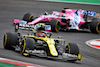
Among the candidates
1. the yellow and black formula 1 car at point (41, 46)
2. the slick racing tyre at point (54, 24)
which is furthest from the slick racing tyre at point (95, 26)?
the yellow and black formula 1 car at point (41, 46)

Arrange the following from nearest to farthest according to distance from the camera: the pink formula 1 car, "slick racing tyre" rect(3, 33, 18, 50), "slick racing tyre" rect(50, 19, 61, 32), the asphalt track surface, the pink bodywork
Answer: the asphalt track surface
"slick racing tyre" rect(3, 33, 18, 50)
"slick racing tyre" rect(50, 19, 61, 32)
the pink formula 1 car
the pink bodywork

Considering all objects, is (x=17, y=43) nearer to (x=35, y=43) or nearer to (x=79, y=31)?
(x=35, y=43)

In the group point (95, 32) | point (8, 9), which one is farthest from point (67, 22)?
point (8, 9)

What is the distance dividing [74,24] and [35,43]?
8384mm

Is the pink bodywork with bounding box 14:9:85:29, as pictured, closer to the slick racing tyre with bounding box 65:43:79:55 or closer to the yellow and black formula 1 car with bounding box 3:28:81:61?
the yellow and black formula 1 car with bounding box 3:28:81:61

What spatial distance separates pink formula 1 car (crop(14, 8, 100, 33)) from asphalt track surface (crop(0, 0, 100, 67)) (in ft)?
1.55

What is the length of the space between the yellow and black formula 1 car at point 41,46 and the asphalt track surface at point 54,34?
9.4 inches

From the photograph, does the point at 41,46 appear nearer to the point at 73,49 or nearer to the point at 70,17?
the point at 73,49

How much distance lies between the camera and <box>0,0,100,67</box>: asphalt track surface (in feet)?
35.8

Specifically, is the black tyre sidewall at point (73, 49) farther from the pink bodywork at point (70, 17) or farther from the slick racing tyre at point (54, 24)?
the pink bodywork at point (70, 17)

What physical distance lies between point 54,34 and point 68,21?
87.2 inches

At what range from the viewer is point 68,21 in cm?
2008

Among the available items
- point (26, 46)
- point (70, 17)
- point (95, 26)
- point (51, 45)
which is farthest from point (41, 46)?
point (95, 26)

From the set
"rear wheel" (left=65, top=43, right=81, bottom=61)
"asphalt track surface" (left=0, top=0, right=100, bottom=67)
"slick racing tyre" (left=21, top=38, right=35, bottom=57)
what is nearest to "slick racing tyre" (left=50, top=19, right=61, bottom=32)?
"asphalt track surface" (left=0, top=0, right=100, bottom=67)
